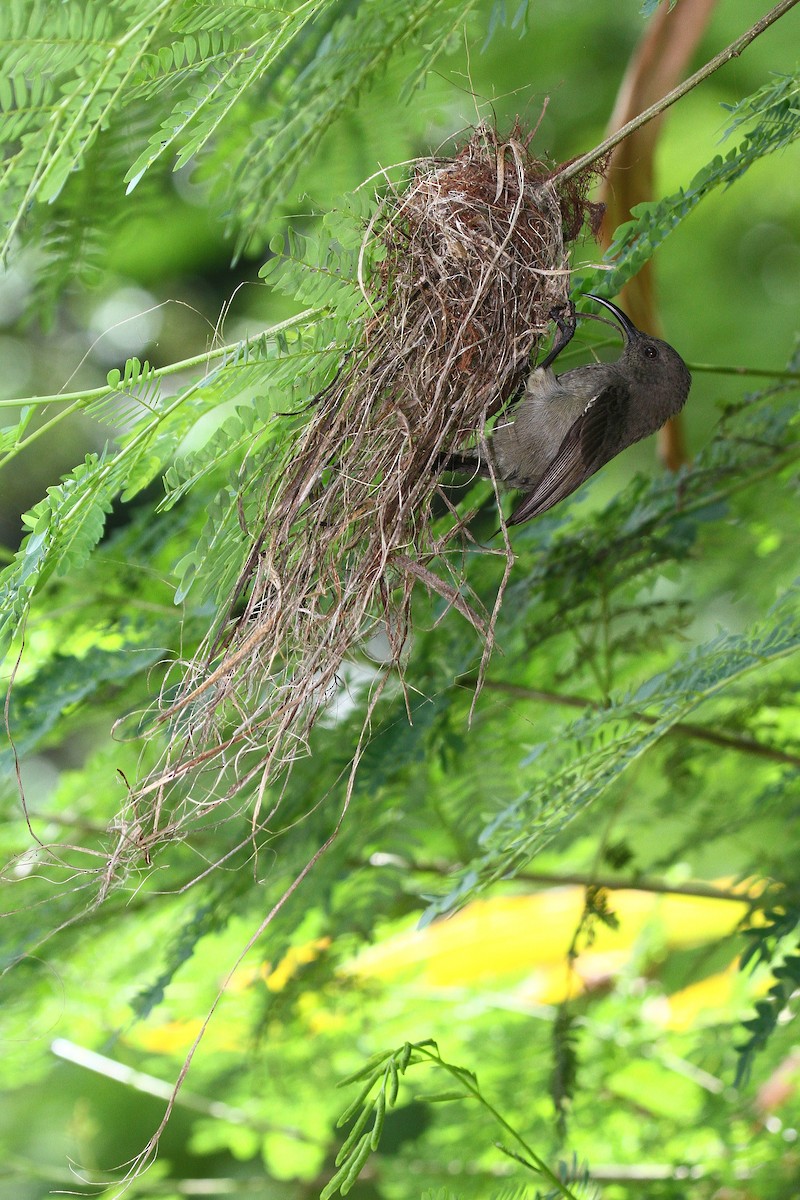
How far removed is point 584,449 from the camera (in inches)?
49.0

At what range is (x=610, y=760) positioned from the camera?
1.16 meters

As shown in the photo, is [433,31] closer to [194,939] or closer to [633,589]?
[633,589]

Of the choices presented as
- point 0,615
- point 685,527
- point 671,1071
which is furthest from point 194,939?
point 671,1071

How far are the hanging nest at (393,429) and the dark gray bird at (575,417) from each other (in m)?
0.06

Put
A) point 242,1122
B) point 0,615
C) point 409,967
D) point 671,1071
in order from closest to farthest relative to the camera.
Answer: point 0,615
point 671,1071
point 242,1122
point 409,967

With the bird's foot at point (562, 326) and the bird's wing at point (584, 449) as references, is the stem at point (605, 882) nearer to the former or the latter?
the bird's wing at point (584, 449)

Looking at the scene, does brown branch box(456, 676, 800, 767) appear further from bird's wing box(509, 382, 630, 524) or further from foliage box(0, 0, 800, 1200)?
bird's wing box(509, 382, 630, 524)

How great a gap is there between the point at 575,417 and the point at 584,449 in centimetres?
4

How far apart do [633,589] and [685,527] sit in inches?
5.4

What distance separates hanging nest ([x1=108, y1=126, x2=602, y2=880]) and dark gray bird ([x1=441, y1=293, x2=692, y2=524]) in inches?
2.2

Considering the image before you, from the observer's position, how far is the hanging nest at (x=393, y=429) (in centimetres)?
112

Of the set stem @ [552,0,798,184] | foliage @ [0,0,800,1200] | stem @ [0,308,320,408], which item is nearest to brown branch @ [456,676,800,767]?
foliage @ [0,0,800,1200]

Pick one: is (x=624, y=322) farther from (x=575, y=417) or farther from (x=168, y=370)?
(x=168, y=370)

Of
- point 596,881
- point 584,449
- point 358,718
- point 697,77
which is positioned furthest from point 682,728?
point 697,77
